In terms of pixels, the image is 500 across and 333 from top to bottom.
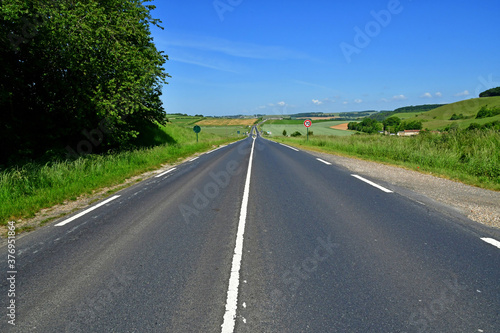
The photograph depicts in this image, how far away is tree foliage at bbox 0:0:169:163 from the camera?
10102 mm

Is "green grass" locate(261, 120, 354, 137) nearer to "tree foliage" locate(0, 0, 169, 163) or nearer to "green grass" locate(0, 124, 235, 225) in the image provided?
"tree foliage" locate(0, 0, 169, 163)

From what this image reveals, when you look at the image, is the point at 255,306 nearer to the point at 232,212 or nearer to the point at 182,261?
the point at 182,261

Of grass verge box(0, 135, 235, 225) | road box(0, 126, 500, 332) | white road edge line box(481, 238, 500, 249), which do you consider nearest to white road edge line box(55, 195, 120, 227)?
road box(0, 126, 500, 332)

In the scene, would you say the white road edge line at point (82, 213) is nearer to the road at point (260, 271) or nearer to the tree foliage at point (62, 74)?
the road at point (260, 271)

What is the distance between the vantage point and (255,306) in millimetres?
2605

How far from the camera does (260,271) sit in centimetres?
325

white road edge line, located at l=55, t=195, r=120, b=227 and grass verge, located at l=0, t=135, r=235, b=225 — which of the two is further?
grass verge, located at l=0, t=135, r=235, b=225

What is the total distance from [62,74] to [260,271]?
45.7 feet

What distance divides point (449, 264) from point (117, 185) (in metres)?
8.73

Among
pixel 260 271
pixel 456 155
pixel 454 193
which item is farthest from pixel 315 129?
pixel 260 271

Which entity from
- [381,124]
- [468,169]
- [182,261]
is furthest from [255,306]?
[381,124]

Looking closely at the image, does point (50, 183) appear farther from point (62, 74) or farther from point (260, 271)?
point (260, 271)

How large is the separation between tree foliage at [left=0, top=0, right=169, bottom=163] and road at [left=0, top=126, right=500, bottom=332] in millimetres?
8650

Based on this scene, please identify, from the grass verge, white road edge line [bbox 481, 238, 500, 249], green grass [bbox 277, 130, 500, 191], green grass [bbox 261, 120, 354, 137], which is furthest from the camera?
green grass [bbox 261, 120, 354, 137]
